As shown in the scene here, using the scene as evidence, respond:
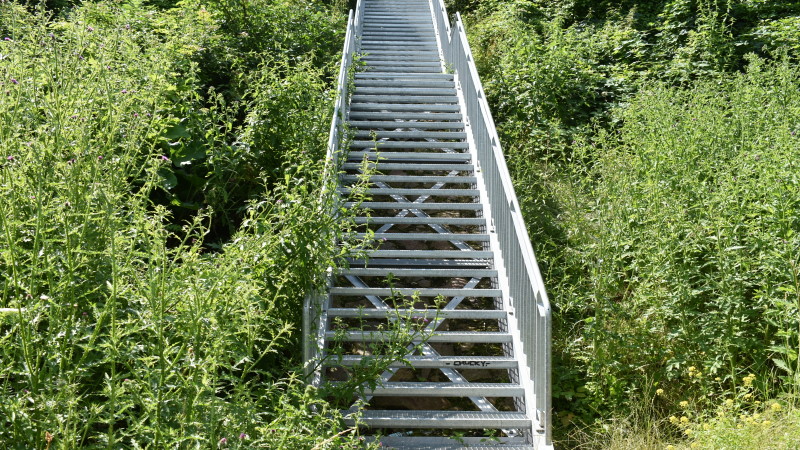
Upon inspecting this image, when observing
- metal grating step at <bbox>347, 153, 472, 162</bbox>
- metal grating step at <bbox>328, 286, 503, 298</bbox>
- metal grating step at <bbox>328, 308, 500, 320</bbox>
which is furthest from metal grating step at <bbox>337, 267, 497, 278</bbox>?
metal grating step at <bbox>347, 153, 472, 162</bbox>

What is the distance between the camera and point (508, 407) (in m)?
5.89

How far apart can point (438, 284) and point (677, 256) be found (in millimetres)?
2387

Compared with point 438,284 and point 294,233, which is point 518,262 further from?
→ point 294,233

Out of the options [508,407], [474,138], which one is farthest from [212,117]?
[508,407]

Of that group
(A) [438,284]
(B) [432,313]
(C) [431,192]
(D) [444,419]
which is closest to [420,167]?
(C) [431,192]

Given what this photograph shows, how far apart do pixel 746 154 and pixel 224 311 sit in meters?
4.77

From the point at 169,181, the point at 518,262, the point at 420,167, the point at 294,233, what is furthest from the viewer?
the point at 420,167

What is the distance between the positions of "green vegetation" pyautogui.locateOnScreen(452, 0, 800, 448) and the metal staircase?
1.76 feet

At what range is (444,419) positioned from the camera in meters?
5.14

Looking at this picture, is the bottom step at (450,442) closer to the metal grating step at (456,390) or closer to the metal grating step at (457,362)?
the metal grating step at (456,390)

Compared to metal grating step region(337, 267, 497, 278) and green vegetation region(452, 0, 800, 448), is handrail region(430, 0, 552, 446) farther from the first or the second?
green vegetation region(452, 0, 800, 448)

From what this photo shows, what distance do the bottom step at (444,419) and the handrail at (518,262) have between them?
15 cm

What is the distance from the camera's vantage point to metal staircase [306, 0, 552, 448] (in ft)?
16.6

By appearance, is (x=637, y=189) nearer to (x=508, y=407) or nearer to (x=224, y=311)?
(x=508, y=407)
